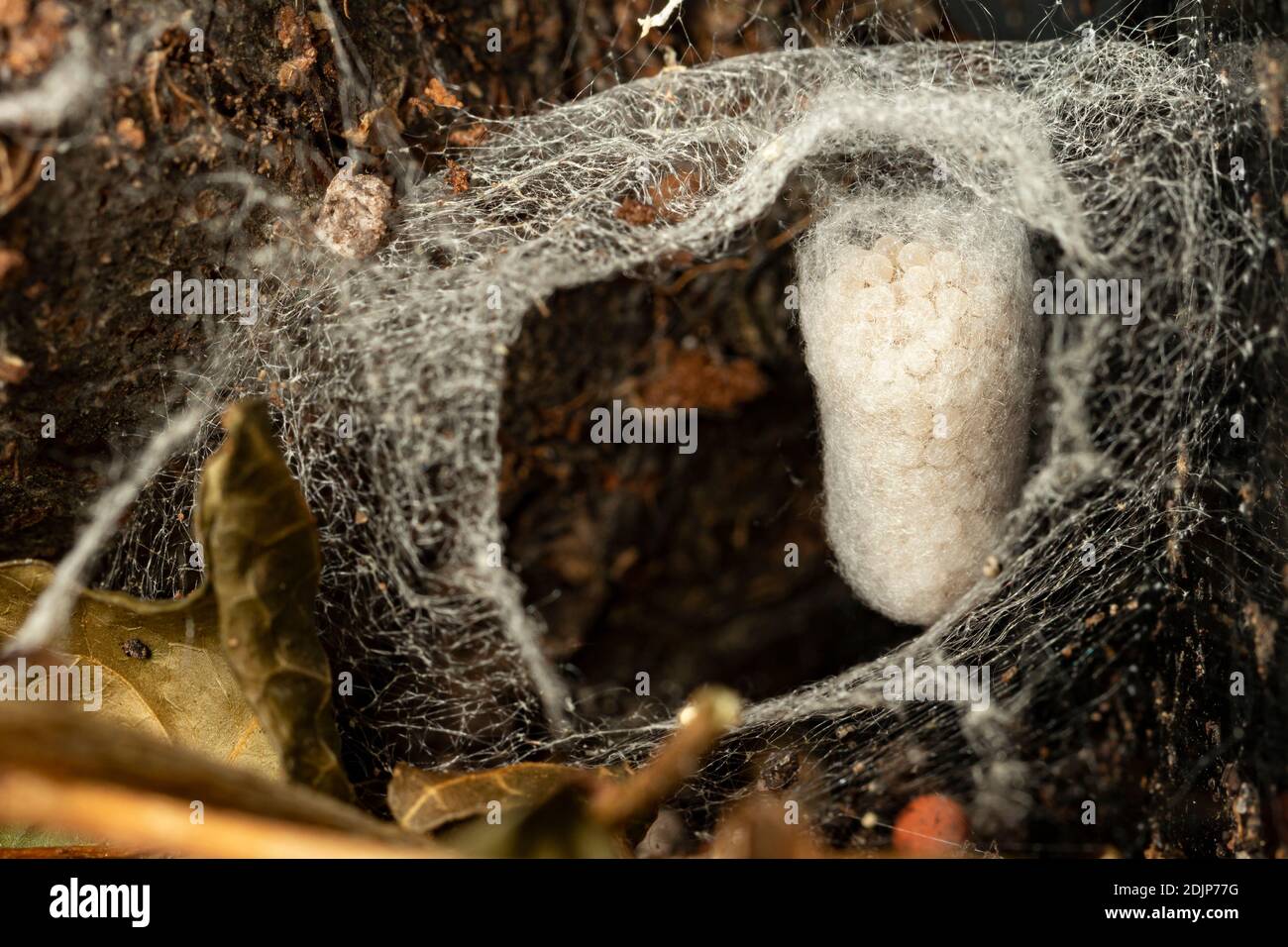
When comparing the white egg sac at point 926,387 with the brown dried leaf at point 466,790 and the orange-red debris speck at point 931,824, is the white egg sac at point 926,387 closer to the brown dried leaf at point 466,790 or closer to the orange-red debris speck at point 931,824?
the orange-red debris speck at point 931,824

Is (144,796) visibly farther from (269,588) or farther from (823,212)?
(823,212)

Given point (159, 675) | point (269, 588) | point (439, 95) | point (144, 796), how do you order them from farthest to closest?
point (439, 95)
point (159, 675)
point (269, 588)
point (144, 796)

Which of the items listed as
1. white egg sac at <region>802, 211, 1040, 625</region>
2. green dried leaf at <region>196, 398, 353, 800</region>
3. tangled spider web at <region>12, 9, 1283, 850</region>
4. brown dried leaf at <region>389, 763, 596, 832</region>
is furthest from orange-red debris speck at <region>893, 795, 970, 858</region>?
green dried leaf at <region>196, 398, 353, 800</region>

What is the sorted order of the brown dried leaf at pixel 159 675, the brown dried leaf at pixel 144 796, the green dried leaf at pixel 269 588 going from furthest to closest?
1. the brown dried leaf at pixel 159 675
2. the green dried leaf at pixel 269 588
3. the brown dried leaf at pixel 144 796

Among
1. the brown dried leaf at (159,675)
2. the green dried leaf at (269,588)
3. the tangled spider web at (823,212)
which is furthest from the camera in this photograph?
the tangled spider web at (823,212)

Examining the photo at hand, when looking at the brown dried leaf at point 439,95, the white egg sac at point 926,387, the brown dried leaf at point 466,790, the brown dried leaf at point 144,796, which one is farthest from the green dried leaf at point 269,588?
the white egg sac at point 926,387

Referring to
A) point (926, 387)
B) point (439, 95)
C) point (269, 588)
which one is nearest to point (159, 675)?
point (269, 588)
